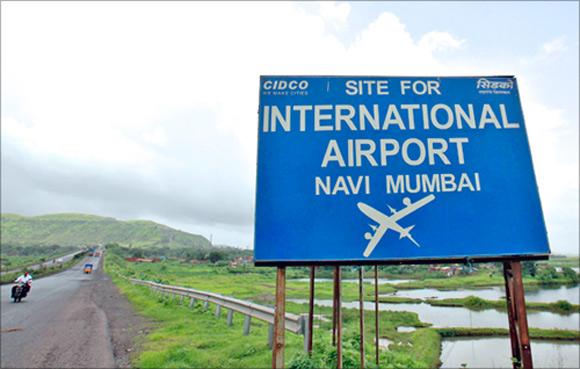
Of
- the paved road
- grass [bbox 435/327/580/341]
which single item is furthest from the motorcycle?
grass [bbox 435/327/580/341]

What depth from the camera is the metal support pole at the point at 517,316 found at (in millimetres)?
2973

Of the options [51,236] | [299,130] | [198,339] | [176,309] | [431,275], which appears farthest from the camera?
[51,236]

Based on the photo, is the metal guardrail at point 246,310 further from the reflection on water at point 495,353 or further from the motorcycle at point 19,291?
Result: the reflection on water at point 495,353

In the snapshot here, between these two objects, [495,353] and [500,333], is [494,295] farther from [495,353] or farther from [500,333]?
[495,353]

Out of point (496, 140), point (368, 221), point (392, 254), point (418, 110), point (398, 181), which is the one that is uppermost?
point (418, 110)

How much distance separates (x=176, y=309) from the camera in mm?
12320

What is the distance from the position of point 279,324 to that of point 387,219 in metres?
1.41

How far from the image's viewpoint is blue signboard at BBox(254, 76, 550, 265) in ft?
9.97

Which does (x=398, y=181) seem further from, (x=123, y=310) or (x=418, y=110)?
(x=123, y=310)

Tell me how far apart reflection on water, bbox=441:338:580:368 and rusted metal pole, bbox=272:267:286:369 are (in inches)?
661

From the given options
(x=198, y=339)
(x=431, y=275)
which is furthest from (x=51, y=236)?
(x=198, y=339)

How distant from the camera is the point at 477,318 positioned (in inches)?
1129

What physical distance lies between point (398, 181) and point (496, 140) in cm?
118

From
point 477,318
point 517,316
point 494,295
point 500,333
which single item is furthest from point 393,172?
point 494,295
